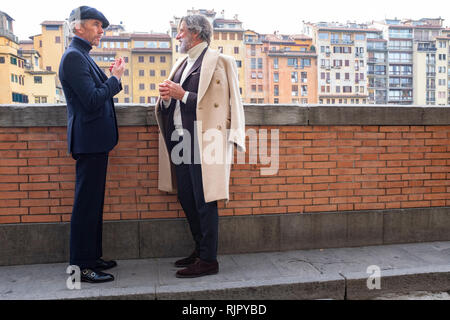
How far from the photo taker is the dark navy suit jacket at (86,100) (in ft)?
11.5

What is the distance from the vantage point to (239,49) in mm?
115062

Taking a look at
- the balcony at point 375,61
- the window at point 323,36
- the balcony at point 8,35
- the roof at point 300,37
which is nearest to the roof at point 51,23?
the balcony at point 8,35

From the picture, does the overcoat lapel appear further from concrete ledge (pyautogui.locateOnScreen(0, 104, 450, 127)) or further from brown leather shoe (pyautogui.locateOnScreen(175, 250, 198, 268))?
brown leather shoe (pyautogui.locateOnScreen(175, 250, 198, 268))

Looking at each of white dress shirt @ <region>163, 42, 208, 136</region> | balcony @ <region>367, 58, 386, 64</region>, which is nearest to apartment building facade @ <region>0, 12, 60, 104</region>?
balcony @ <region>367, 58, 386, 64</region>

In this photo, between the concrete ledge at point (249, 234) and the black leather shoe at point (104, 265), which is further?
the concrete ledge at point (249, 234)

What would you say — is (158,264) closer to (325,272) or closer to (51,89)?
(325,272)

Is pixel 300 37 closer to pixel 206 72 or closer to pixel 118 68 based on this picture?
pixel 206 72

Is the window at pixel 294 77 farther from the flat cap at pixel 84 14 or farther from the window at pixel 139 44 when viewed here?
the flat cap at pixel 84 14

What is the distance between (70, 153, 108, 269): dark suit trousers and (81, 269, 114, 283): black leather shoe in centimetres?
5

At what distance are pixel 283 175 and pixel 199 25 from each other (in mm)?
1667

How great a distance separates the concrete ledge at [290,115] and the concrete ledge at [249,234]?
921 millimetres

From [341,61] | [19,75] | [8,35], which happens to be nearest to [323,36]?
[341,61]
